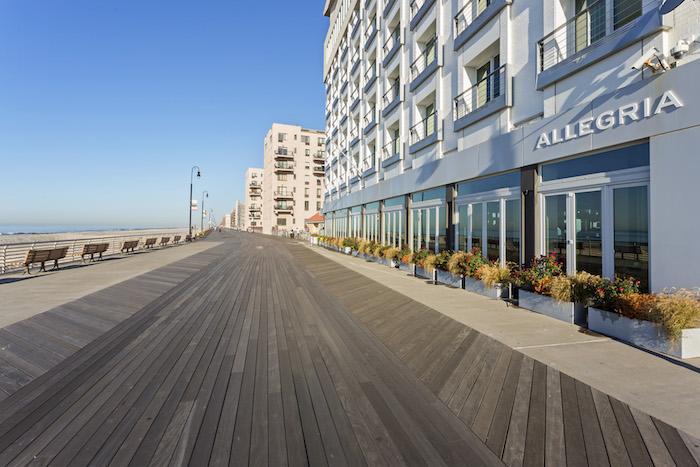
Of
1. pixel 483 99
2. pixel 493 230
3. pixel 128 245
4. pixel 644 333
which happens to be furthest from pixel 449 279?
pixel 128 245

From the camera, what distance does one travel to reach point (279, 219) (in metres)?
76.5

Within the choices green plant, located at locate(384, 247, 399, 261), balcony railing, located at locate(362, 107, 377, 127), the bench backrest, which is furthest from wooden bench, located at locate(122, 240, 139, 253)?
balcony railing, located at locate(362, 107, 377, 127)

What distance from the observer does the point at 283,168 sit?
3007 inches

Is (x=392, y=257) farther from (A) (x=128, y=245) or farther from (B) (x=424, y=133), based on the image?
(A) (x=128, y=245)

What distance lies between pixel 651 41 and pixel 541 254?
466cm

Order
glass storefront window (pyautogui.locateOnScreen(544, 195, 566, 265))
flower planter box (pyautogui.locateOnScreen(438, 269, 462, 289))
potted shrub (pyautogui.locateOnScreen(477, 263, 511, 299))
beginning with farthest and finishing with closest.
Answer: flower planter box (pyautogui.locateOnScreen(438, 269, 462, 289)), potted shrub (pyautogui.locateOnScreen(477, 263, 511, 299)), glass storefront window (pyautogui.locateOnScreen(544, 195, 566, 265))

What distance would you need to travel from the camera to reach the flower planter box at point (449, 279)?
10245mm

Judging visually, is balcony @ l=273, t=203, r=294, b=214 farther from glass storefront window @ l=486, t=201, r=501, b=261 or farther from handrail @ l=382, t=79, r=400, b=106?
glass storefront window @ l=486, t=201, r=501, b=261

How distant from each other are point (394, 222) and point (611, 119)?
12.4 metres

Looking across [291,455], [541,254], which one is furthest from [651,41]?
[291,455]

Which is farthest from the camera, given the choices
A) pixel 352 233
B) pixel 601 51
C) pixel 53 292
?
pixel 352 233

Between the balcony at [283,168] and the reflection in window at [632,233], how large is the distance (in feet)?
242

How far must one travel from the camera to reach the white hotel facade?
554 centimetres

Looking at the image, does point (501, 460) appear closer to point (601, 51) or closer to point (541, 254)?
point (541, 254)
